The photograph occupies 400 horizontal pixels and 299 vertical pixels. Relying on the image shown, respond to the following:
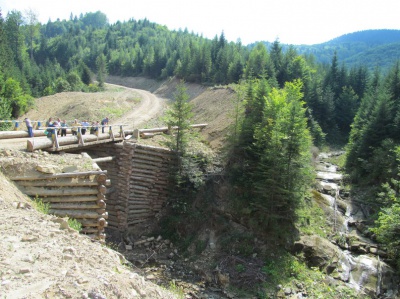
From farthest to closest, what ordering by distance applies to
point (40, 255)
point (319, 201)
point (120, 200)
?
point (319, 201), point (120, 200), point (40, 255)

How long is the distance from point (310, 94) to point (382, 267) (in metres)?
31.1

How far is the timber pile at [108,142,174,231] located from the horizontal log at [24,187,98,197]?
8123mm

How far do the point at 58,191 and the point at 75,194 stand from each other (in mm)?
688

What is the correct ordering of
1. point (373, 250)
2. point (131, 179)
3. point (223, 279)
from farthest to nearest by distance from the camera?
1. point (131, 179)
2. point (373, 250)
3. point (223, 279)

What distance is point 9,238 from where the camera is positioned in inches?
290

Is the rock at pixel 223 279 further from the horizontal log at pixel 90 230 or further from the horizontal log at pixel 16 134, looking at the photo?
the horizontal log at pixel 16 134

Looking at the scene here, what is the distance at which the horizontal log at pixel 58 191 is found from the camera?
12180 mm

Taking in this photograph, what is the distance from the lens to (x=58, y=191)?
41.9ft

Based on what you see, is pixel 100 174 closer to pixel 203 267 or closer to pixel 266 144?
pixel 203 267

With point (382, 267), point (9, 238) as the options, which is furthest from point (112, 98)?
point (9, 238)

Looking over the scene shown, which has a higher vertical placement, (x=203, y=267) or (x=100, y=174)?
(x=100, y=174)

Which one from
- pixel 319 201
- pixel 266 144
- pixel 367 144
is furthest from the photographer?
pixel 367 144

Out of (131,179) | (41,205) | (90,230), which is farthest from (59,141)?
(131,179)

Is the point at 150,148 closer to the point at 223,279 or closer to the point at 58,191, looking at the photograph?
the point at 223,279
